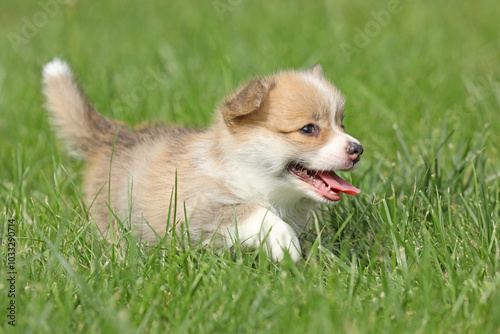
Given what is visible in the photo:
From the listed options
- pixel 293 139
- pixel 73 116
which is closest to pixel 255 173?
pixel 293 139

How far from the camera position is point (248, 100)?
292cm

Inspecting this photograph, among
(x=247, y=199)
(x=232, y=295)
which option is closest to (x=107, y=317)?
(x=232, y=295)

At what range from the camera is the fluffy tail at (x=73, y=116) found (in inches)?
150

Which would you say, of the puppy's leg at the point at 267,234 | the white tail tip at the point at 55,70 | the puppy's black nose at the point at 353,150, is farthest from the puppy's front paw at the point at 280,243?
the white tail tip at the point at 55,70

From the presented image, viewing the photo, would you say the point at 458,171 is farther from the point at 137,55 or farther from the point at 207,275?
the point at 137,55

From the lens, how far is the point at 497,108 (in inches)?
185

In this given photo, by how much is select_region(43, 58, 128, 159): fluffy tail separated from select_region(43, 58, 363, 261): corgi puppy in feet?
2.01

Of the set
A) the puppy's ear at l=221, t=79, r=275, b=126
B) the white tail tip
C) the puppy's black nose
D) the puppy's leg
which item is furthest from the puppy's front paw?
the white tail tip

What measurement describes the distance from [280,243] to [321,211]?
2.32ft

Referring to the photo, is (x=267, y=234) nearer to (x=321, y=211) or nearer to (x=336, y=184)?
(x=336, y=184)

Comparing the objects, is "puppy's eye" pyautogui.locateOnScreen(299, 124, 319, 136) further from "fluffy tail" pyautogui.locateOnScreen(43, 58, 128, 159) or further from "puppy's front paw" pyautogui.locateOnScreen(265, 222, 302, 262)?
"fluffy tail" pyautogui.locateOnScreen(43, 58, 128, 159)

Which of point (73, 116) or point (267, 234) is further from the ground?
point (73, 116)

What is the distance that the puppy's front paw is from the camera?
2760 mm

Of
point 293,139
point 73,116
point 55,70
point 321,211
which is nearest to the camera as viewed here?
point 293,139
